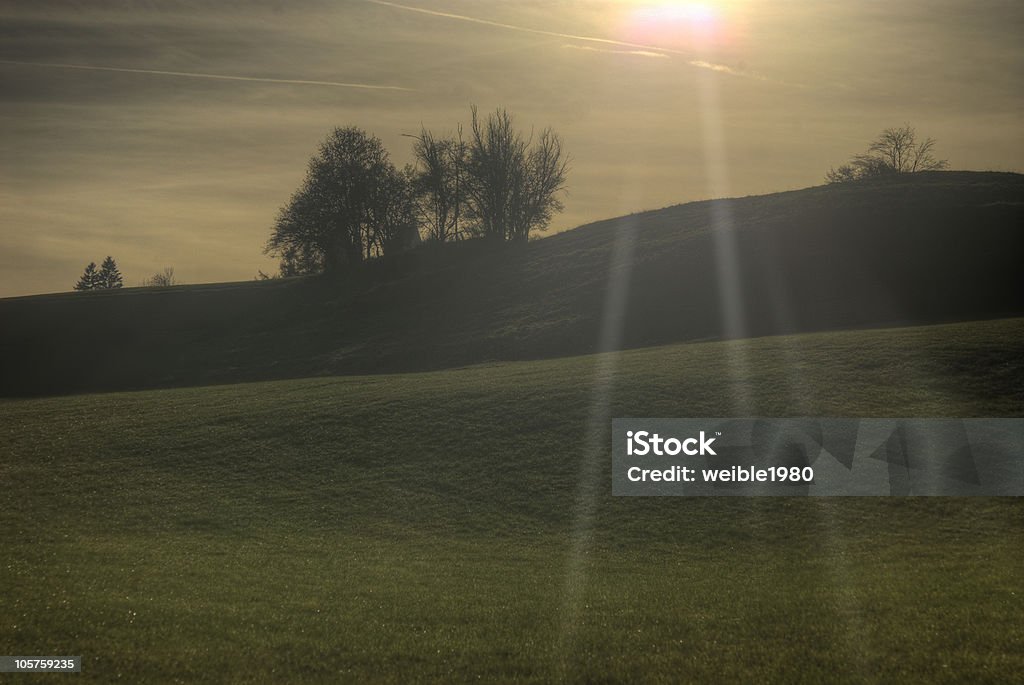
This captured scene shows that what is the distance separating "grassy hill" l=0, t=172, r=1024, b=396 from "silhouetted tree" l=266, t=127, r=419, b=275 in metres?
8.87

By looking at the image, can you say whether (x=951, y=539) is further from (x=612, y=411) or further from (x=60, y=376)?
(x=60, y=376)

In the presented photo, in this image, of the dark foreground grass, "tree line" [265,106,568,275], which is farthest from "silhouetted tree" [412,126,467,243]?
the dark foreground grass

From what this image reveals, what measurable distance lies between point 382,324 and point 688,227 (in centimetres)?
3514

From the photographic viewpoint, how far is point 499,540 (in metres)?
29.0

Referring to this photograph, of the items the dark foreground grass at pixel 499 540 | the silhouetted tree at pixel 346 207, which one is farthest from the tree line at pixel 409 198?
the dark foreground grass at pixel 499 540

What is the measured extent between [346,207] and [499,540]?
303 ft

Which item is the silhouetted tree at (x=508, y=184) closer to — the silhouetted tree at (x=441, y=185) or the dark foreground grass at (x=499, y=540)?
the silhouetted tree at (x=441, y=185)

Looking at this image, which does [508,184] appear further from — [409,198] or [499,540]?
[499,540]

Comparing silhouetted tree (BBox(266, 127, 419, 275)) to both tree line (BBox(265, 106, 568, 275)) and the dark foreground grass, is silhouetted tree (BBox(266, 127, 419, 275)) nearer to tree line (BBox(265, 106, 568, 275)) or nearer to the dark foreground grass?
tree line (BBox(265, 106, 568, 275))

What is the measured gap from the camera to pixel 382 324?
85062 millimetres

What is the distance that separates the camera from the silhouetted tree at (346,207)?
114m

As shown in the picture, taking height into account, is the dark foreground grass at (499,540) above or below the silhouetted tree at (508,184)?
below

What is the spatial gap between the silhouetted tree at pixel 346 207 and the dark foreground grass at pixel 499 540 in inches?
2438

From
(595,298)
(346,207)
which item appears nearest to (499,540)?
(595,298)
